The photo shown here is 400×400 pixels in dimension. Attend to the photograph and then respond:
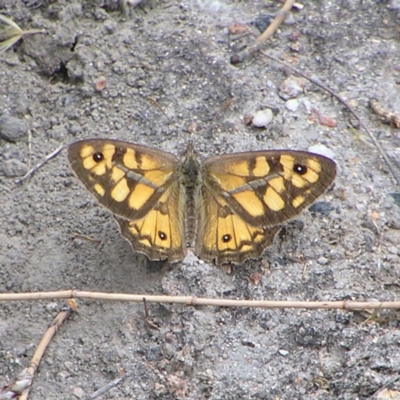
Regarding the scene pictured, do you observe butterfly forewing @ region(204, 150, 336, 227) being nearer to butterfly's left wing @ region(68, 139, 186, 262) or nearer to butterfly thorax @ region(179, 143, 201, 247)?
butterfly thorax @ region(179, 143, 201, 247)

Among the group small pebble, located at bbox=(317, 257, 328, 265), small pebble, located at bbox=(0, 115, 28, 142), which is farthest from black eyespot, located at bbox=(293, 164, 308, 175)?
small pebble, located at bbox=(0, 115, 28, 142)

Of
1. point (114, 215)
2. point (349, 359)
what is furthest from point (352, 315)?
point (114, 215)

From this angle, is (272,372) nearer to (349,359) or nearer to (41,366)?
(349,359)

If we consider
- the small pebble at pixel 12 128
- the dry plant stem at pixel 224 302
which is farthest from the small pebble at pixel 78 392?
the small pebble at pixel 12 128

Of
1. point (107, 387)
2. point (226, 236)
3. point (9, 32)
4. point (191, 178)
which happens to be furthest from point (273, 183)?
point (9, 32)

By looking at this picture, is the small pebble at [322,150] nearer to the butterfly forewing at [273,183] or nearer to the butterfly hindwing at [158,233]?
the butterfly forewing at [273,183]

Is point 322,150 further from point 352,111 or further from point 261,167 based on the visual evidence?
point 261,167
